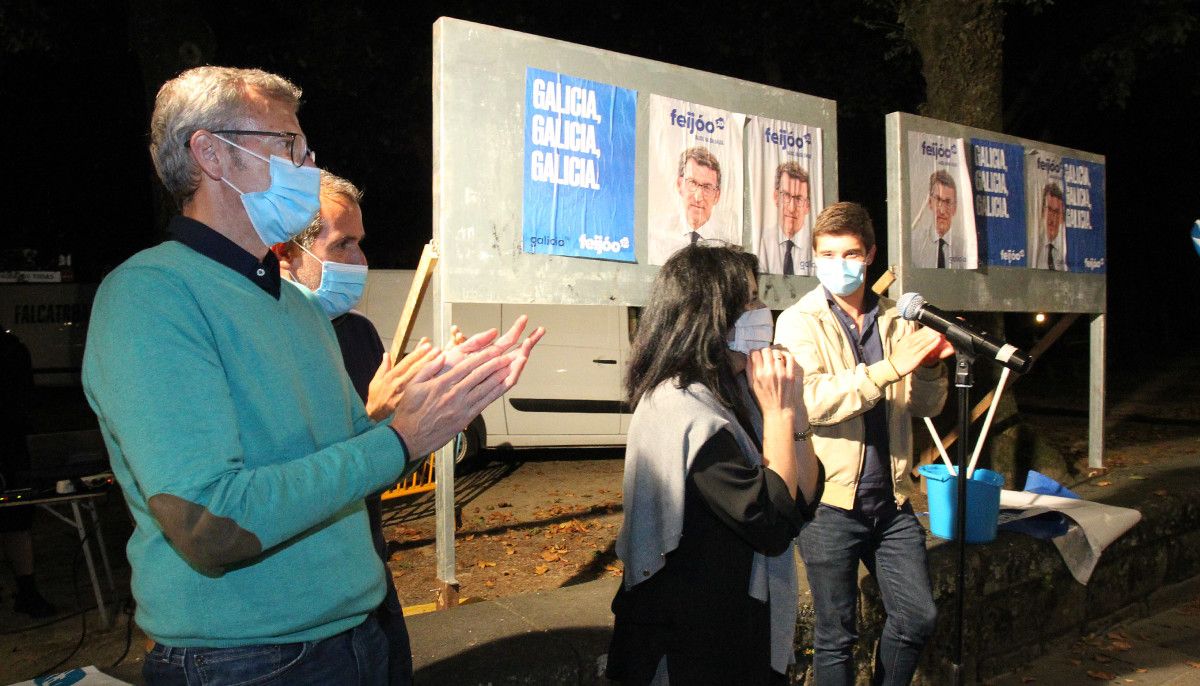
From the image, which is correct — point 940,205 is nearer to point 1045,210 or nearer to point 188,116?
point 1045,210

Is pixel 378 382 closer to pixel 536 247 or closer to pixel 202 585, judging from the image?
pixel 202 585

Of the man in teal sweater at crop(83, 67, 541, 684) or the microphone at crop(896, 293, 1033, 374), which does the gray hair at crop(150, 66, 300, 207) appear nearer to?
the man in teal sweater at crop(83, 67, 541, 684)

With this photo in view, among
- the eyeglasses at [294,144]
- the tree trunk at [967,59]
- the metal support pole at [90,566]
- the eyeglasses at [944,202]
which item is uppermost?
→ the tree trunk at [967,59]

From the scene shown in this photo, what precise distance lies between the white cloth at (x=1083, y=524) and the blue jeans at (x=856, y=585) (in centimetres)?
178

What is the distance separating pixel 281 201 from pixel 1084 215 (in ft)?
21.4

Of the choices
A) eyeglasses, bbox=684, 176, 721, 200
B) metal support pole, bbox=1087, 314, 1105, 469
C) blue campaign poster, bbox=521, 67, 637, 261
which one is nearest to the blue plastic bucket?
eyeglasses, bbox=684, 176, 721, 200

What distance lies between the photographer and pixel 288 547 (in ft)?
5.02

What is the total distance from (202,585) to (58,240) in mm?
26760

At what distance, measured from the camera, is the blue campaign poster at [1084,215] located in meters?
6.47

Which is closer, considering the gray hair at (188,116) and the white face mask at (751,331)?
the gray hair at (188,116)

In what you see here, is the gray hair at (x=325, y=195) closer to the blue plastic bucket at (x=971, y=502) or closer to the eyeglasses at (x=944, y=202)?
the blue plastic bucket at (x=971, y=502)

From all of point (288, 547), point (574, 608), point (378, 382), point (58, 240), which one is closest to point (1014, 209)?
point (574, 608)

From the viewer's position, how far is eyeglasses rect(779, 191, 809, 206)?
466 centimetres

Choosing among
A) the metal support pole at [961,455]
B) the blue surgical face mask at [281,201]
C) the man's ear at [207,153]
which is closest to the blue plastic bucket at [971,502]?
the metal support pole at [961,455]
